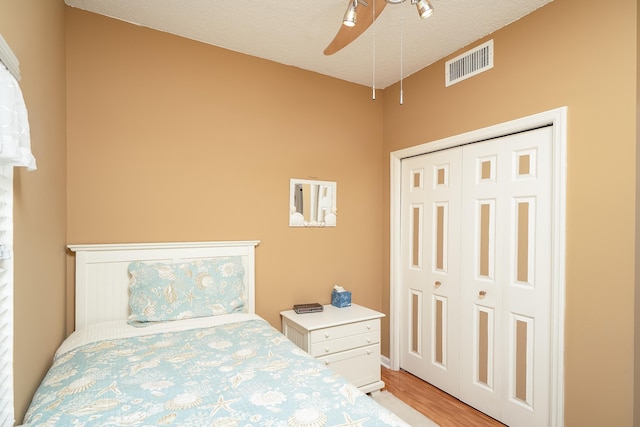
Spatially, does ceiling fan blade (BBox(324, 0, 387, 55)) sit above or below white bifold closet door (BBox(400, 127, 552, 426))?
above

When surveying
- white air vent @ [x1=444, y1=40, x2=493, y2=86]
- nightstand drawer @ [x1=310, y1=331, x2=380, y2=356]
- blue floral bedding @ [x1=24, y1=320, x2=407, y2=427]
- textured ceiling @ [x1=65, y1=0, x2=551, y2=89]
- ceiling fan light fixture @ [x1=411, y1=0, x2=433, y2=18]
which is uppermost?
textured ceiling @ [x1=65, y1=0, x2=551, y2=89]

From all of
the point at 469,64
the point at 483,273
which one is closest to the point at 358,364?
the point at 483,273

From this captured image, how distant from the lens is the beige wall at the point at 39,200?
1298 mm

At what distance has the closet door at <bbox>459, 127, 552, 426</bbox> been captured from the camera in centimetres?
206

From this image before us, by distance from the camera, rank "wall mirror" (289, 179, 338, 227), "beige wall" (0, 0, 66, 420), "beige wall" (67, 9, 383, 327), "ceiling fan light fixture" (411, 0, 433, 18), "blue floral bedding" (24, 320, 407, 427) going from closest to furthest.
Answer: "blue floral bedding" (24, 320, 407, 427), "beige wall" (0, 0, 66, 420), "ceiling fan light fixture" (411, 0, 433, 18), "beige wall" (67, 9, 383, 327), "wall mirror" (289, 179, 338, 227)

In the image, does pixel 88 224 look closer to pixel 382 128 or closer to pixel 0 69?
pixel 0 69

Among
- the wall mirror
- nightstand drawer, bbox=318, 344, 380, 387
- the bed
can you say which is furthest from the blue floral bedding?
the wall mirror

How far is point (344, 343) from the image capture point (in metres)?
2.53

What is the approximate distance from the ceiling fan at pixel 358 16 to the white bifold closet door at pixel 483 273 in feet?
3.91

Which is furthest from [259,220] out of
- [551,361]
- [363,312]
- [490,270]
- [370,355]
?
[551,361]

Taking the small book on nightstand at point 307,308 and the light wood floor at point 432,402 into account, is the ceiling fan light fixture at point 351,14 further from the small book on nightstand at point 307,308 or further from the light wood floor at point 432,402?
the light wood floor at point 432,402

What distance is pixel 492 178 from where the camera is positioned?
2354mm

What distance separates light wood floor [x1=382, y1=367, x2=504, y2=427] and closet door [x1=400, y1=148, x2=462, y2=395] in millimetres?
81

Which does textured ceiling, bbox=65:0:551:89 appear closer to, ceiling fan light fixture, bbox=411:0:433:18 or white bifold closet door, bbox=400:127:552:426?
ceiling fan light fixture, bbox=411:0:433:18
